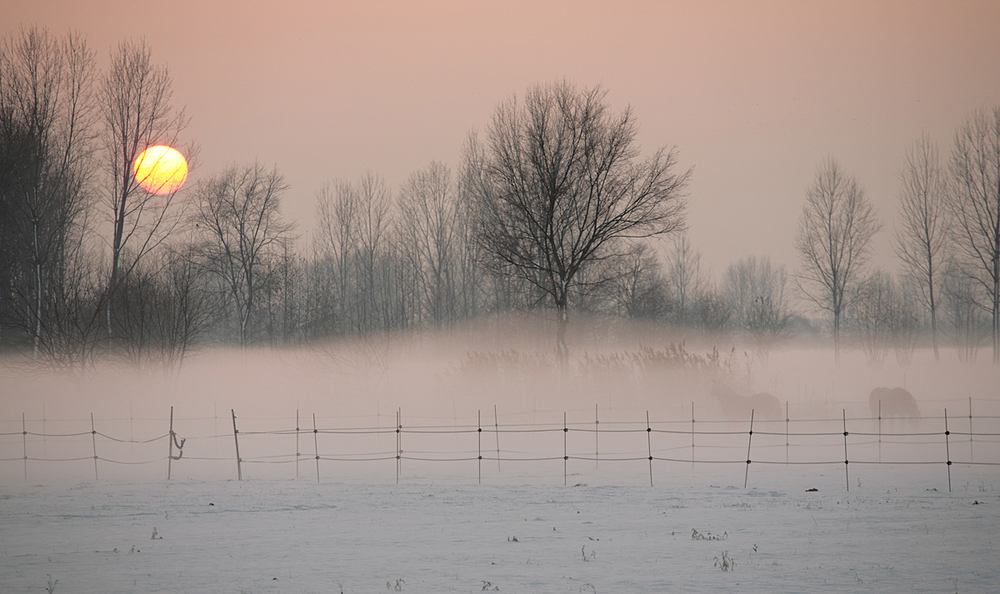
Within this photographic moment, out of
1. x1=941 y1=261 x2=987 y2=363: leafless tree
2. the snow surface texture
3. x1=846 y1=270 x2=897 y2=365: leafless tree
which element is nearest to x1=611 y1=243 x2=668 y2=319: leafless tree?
x1=846 y1=270 x2=897 y2=365: leafless tree

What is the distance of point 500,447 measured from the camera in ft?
72.0

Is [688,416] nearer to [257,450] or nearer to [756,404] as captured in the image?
[756,404]

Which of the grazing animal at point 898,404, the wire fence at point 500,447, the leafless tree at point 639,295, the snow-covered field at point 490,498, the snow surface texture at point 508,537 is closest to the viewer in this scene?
the snow surface texture at point 508,537

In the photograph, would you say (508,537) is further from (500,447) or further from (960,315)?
(960,315)

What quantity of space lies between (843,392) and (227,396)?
28030mm

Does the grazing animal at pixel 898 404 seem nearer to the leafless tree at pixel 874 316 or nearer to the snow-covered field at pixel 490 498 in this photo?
the snow-covered field at pixel 490 498

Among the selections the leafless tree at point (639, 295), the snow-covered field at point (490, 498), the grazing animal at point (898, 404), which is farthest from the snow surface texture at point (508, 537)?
the leafless tree at point (639, 295)

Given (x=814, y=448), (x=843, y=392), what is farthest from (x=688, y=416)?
(x=843, y=392)

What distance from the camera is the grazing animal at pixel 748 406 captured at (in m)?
23.4

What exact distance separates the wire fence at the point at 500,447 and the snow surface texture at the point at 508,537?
187cm

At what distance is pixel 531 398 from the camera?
88.4 feet

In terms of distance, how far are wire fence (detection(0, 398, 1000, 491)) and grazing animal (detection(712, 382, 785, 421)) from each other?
0.30m

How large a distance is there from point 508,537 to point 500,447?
451 inches

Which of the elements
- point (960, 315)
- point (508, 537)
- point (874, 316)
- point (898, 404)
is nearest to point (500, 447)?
point (508, 537)
